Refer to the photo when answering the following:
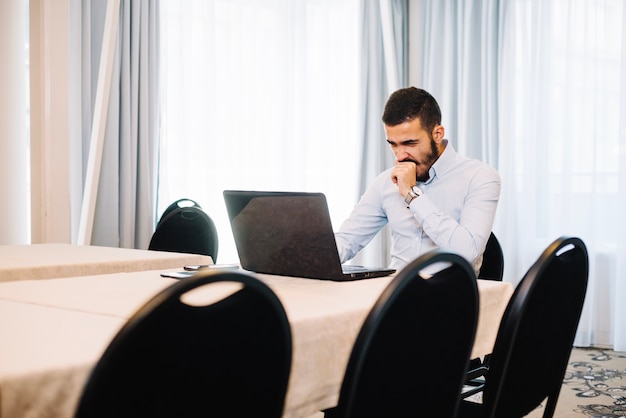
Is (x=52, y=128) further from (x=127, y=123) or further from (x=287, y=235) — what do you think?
(x=287, y=235)

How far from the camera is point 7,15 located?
3.65 meters

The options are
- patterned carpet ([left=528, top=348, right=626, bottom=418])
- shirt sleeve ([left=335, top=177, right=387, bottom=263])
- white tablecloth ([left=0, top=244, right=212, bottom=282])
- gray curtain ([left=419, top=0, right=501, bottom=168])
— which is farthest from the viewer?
gray curtain ([left=419, top=0, right=501, bottom=168])

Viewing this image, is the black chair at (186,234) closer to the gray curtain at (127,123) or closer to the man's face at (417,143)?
the gray curtain at (127,123)

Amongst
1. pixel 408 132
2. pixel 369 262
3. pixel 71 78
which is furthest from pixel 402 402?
pixel 369 262

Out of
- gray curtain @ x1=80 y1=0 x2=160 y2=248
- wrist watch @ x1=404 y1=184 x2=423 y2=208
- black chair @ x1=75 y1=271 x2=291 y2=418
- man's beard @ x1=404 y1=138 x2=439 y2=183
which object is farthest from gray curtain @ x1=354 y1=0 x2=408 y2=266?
black chair @ x1=75 y1=271 x2=291 y2=418

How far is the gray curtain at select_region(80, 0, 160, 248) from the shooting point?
11.9ft

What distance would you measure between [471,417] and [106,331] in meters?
0.91

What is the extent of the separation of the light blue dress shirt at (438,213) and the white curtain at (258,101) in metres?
1.68

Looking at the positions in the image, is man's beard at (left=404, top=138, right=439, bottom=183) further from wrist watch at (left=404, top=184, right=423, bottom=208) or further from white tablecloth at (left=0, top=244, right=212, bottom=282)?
white tablecloth at (left=0, top=244, right=212, bottom=282)

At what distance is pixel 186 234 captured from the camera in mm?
2959

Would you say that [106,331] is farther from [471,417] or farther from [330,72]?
[330,72]

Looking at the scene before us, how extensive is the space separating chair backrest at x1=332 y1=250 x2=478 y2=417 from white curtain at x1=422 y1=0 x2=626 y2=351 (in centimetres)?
319

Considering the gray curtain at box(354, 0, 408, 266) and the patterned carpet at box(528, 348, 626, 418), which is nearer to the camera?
the patterned carpet at box(528, 348, 626, 418)

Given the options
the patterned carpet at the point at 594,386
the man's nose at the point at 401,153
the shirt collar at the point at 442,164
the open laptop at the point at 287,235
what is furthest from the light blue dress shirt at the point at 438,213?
the patterned carpet at the point at 594,386
